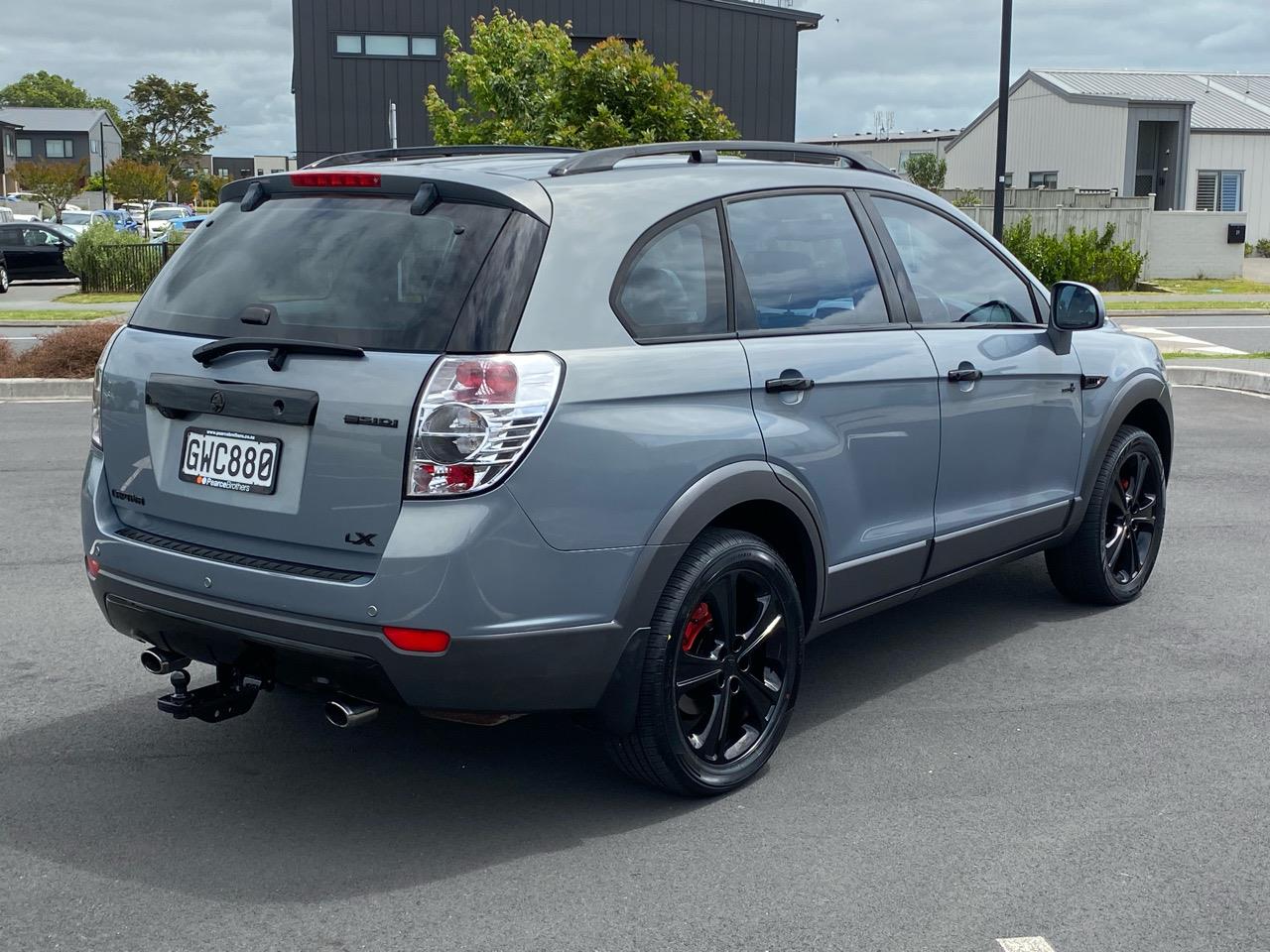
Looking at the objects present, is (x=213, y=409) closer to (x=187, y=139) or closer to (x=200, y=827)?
(x=200, y=827)

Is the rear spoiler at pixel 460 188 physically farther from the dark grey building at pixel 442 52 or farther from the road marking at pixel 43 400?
the dark grey building at pixel 442 52

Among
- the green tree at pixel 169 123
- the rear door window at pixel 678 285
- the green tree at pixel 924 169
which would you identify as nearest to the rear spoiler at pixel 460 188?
the rear door window at pixel 678 285

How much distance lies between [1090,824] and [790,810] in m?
0.83

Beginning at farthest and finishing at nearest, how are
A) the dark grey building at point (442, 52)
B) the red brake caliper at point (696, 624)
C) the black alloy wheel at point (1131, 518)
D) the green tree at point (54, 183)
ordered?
the green tree at point (54, 183) → the dark grey building at point (442, 52) → the black alloy wheel at point (1131, 518) → the red brake caliper at point (696, 624)

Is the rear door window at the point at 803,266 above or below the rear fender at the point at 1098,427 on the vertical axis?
above

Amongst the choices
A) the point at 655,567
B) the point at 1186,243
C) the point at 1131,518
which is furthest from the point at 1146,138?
the point at 655,567

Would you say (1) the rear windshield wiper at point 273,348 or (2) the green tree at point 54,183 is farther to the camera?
(2) the green tree at point 54,183

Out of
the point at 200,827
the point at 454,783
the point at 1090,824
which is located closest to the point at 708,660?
the point at 454,783

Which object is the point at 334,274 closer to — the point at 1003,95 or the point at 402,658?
the point at 402,658

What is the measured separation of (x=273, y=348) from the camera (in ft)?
12.4

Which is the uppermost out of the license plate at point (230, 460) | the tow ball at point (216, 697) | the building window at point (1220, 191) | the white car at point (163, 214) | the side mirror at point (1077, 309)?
the building window at point (1220, 191)

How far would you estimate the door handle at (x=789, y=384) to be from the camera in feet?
13.9

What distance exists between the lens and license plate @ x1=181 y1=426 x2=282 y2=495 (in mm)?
3766

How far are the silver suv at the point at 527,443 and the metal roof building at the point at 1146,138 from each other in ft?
137
